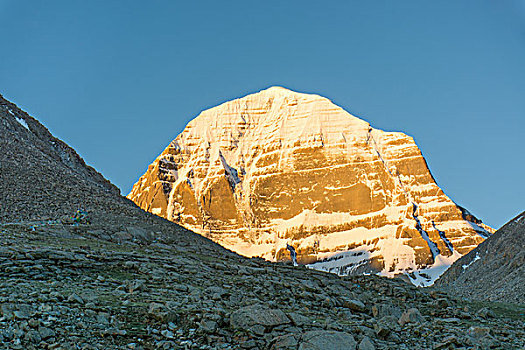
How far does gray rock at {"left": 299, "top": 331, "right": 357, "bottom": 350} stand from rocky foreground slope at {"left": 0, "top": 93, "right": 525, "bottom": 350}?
0.03 meters

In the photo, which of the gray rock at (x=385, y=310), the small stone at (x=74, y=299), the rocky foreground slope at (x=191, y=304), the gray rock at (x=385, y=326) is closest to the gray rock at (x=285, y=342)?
the rocky foreground slope at (x=191, y=304)

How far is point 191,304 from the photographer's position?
16234mm

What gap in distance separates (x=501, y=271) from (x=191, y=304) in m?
65.4

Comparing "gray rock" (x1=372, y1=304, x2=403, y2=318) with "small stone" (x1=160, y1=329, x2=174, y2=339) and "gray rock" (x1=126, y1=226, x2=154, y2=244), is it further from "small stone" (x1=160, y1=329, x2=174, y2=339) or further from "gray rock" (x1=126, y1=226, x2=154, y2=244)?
"gray rock" (x1=126, y1=226, x2=154, y2=244)

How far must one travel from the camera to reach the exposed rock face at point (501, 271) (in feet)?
181

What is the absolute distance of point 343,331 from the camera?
15.5 meters

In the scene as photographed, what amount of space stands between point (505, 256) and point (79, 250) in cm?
7030

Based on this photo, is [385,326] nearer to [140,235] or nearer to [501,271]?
[140,235]

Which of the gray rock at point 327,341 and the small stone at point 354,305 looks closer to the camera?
the gray rock at point 327,341

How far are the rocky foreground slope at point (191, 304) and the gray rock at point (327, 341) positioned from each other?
0.03 m

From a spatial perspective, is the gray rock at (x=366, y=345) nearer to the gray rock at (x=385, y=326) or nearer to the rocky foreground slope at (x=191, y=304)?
the rocky foreground slope at (x=191, y=304)

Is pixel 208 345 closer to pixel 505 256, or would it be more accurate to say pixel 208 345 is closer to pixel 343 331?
pixel 343 331

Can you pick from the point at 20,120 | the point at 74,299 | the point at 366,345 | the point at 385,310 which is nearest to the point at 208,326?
the point at 74,299

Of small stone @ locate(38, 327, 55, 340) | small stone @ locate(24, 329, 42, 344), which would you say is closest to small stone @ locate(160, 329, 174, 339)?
small stone @ locate(38, 327, 55, 340)
